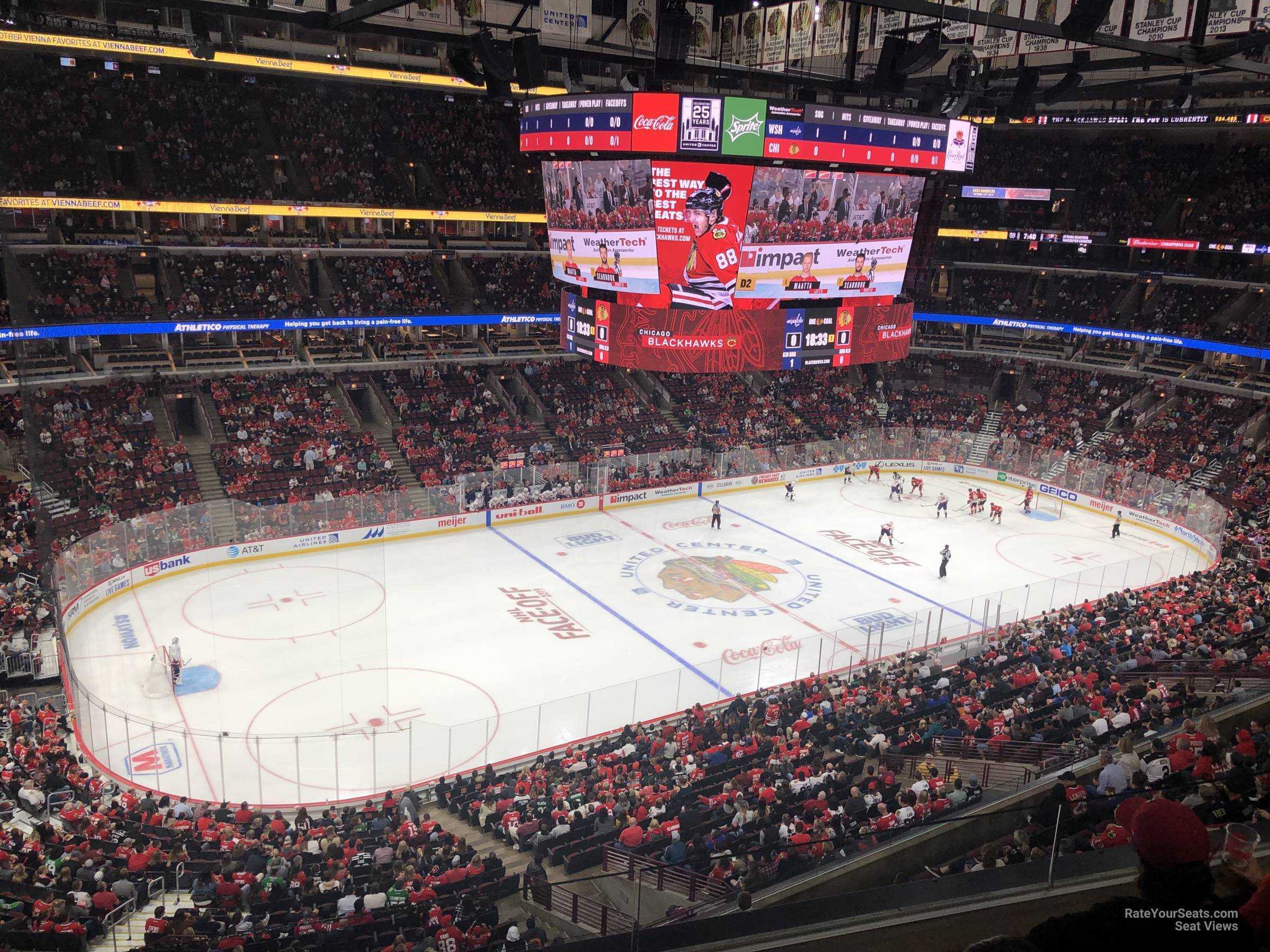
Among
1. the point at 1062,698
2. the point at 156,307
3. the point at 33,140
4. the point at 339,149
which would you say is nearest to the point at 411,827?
the point at 1062,698

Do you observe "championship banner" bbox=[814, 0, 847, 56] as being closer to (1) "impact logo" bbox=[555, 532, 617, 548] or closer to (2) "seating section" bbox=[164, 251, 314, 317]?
(1) "impact logo" bbox=[555, 532, 617, 548]

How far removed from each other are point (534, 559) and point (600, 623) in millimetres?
4973

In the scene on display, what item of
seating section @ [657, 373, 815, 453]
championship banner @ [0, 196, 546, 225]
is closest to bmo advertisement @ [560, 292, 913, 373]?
seating section @ [657, 373, 815, 453]

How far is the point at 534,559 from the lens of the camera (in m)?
27.2

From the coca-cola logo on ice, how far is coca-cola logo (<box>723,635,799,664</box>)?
1073 cm

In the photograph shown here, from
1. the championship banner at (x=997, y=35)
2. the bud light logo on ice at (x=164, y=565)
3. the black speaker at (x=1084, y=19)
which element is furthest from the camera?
the bud light logo on ice at (x=164, y=565)

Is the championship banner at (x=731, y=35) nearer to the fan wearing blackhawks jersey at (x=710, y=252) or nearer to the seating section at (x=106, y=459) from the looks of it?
the fan wearing blackhawks jersey at (x=710, y=252)

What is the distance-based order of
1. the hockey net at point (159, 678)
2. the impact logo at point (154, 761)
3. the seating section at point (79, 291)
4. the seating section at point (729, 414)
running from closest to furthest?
the impact logo at point (154, 761)
the hockey net at point (159, 678)
the seating section at point (79, 291)
the seating section at point (729, 414)

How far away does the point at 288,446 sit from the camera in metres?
30.0

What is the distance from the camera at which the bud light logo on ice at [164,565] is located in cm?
2389

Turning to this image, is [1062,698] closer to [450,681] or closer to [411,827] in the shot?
[411,827]

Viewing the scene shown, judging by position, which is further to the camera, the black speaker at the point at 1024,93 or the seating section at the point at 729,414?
the seating section at the point at 729,414

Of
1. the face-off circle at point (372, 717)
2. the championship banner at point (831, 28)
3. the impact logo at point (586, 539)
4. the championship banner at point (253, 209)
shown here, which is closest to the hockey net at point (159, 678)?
the face-off circle at point (372, 717)

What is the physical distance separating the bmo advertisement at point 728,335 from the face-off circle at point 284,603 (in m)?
8.25
